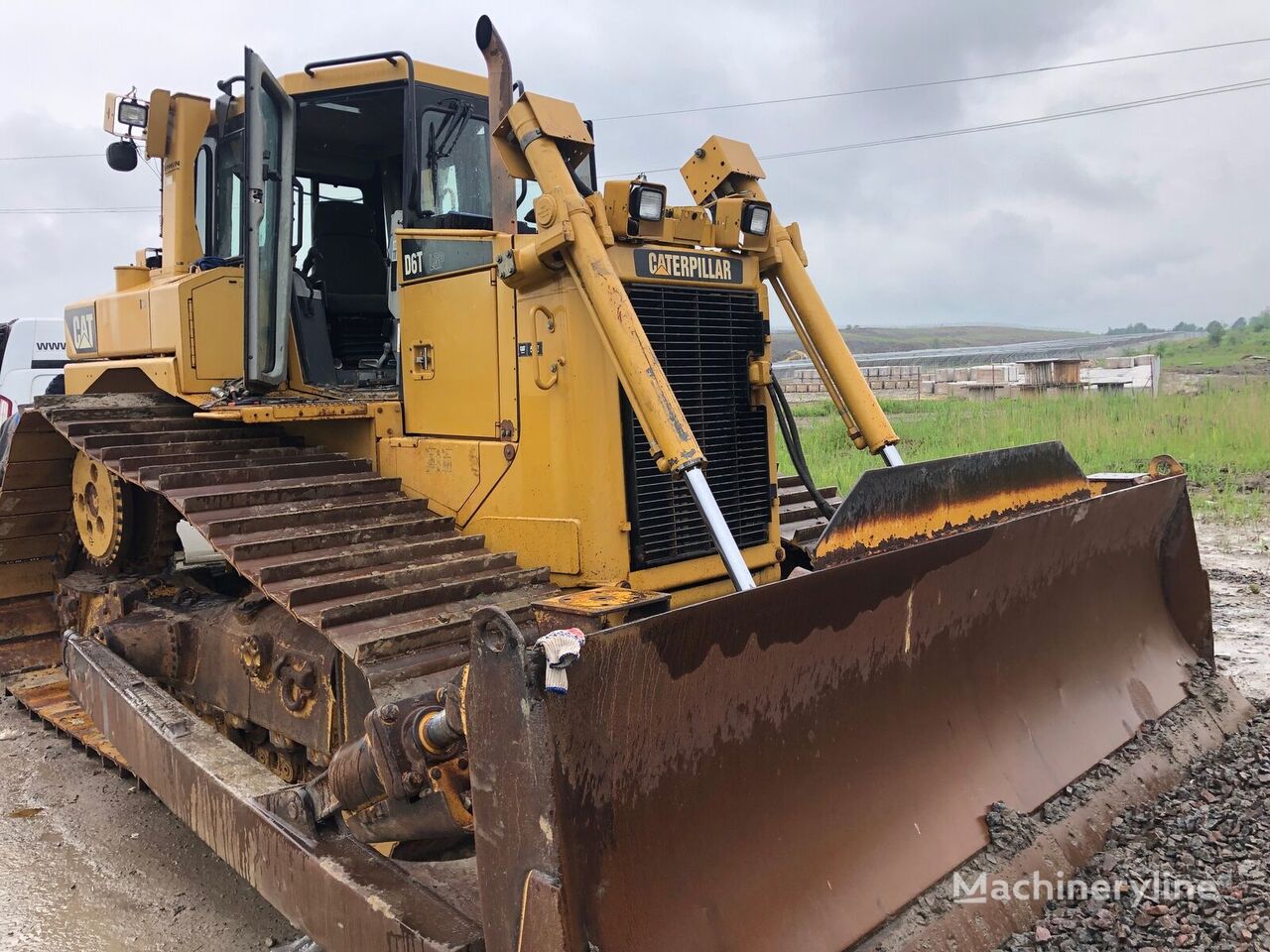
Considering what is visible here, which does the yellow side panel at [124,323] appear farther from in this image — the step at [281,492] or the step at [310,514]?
the step at [310,514]

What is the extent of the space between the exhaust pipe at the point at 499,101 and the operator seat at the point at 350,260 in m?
1.22

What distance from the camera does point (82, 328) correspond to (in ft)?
18.5

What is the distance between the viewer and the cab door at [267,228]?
3.95 m

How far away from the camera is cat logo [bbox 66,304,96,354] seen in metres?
5.46

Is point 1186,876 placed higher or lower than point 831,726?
lower

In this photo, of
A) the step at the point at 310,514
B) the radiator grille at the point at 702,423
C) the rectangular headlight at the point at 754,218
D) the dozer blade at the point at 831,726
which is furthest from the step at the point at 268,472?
the dozer blade at the point at 831,726

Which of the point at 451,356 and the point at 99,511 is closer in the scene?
the point at 451,356

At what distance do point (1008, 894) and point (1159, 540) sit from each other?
2.17 meters

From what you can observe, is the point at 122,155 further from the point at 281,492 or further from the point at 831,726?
the point at 831,726

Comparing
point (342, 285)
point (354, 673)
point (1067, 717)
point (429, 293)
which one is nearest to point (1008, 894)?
point (1067, 717)

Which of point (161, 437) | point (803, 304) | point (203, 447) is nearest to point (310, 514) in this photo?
point (203, 447)

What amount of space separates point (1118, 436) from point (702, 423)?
11043 millimetres

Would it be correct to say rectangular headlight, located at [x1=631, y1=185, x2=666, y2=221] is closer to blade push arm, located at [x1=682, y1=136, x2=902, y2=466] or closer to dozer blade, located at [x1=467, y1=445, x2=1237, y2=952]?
blade push arm, located at [x1=682, y1=136, x2=902, y2=466]

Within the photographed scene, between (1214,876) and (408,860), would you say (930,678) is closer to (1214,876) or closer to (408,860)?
(1214,876)
